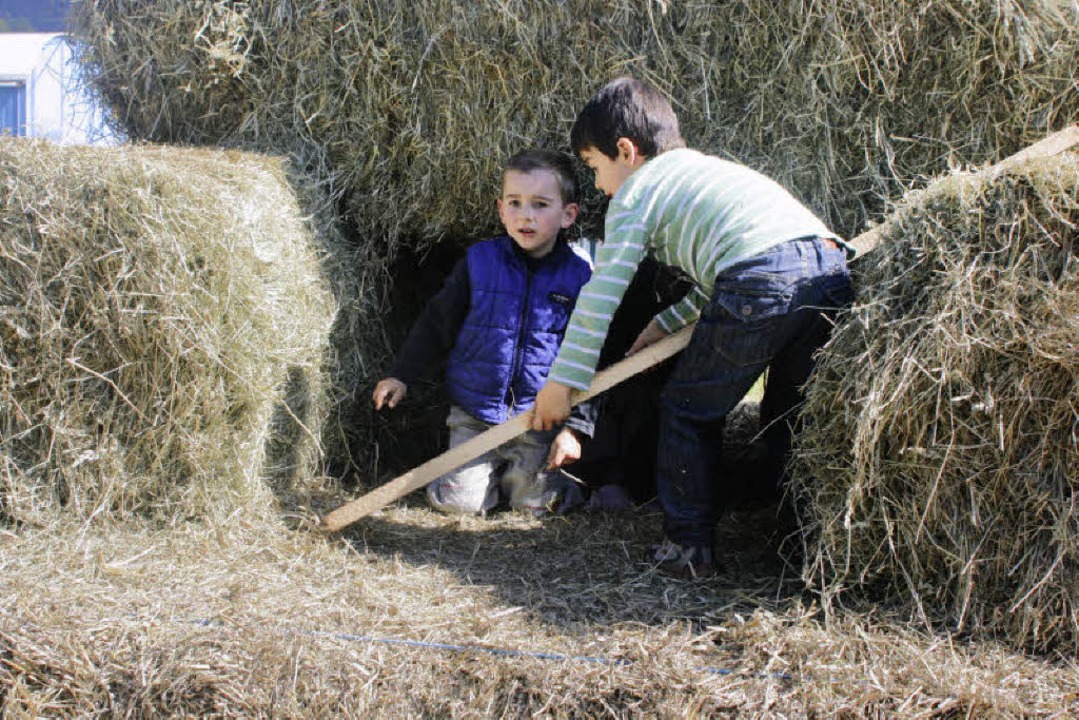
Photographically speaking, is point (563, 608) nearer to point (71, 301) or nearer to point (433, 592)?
point (433, 592)

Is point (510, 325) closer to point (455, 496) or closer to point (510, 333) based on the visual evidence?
point (510, 333)

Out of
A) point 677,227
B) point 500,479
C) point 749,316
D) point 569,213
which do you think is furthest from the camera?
point 500,479

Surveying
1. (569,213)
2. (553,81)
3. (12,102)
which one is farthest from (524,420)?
(12,102)

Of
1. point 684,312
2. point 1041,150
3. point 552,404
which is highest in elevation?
point 1041,150

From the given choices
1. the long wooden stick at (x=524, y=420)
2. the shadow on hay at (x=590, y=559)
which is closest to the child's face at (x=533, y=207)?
the long wooden stick at (x=524, y=420)

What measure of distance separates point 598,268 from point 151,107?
1886 millimetres

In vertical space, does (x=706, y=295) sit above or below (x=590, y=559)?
above

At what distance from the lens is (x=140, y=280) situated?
2428mm

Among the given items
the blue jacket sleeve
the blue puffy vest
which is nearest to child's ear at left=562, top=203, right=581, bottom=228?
the blue puffy vest

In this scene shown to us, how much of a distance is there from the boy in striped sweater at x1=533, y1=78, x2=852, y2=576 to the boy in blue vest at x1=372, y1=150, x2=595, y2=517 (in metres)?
0.51

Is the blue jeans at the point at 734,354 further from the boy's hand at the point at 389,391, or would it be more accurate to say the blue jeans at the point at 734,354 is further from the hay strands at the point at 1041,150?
the boy's hand at the point at 389,391

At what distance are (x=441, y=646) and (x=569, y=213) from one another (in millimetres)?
1569

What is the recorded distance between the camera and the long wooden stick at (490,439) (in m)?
2.43

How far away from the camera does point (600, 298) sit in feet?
7.58
